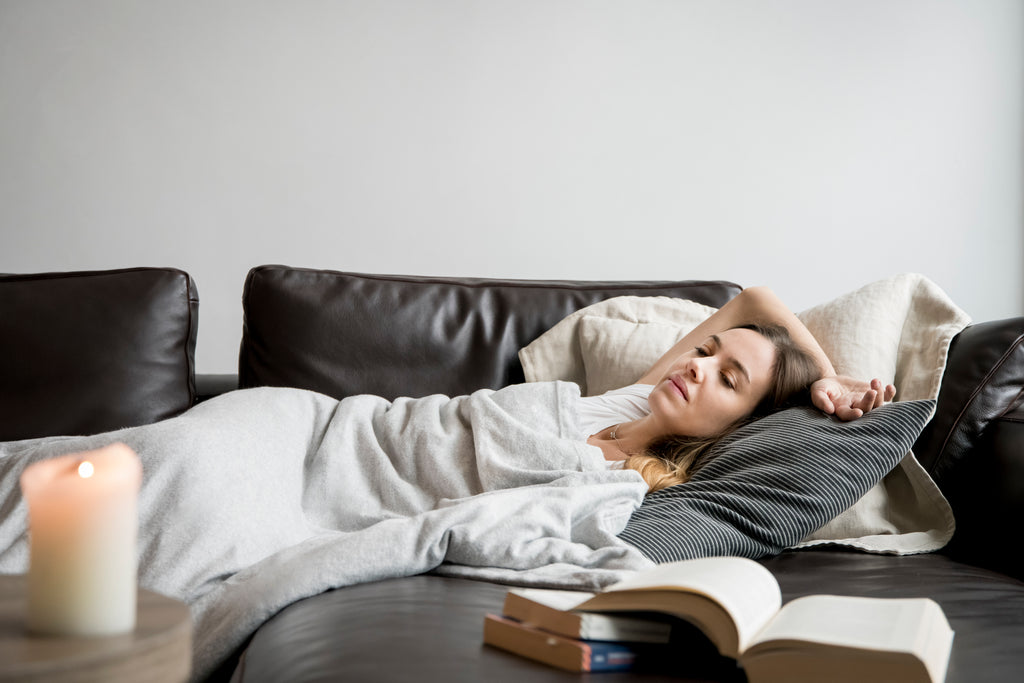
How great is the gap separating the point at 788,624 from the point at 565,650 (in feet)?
0.61

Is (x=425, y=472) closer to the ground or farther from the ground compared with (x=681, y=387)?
closer to the ground

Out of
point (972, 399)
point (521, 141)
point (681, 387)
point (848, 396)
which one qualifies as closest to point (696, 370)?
point (681, 387)

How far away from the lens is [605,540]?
1123mm

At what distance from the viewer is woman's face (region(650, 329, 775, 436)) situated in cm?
154

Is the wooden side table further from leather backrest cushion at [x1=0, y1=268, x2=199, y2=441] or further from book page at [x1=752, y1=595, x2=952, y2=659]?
leather backrest cushion at [x1=0, y1=268, x2=199, y2=441]

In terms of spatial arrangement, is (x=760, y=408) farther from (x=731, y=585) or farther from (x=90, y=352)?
(x=90, y=352)

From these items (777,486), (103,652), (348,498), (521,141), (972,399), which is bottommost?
(348,498)

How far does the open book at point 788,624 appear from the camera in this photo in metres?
0.65

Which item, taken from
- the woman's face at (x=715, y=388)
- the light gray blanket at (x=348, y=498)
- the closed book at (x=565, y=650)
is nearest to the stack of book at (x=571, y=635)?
the closed book at (x=565, y=650)

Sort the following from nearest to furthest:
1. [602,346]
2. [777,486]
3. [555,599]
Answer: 1. [555,599]
2. [777,486]
3. [602,346]

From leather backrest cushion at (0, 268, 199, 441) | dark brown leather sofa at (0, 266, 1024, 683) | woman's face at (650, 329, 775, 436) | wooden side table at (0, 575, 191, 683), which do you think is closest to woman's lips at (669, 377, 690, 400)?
woman's face at (650, 329, 775, 436)

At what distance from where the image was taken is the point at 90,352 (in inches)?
66.1

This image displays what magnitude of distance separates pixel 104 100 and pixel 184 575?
1.71 metres

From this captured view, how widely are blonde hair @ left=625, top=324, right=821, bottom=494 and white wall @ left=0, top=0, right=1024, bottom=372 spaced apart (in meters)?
0.98
